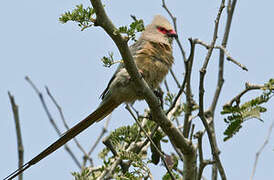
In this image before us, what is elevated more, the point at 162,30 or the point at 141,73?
the point at 162,30

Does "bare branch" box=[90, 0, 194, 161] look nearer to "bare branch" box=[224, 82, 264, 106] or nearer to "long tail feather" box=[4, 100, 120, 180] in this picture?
"bare branch" box=[224, 82, 264, 106]

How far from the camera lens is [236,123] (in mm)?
3096

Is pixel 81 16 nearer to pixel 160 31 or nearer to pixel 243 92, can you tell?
pixel 243 92

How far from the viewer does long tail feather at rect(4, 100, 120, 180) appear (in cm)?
346

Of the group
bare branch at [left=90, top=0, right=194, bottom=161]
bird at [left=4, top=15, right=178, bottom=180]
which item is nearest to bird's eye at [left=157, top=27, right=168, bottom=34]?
bird at [left=4, top=15, right=178, bottom=180]

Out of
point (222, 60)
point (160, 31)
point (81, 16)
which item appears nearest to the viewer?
point (81, 16)

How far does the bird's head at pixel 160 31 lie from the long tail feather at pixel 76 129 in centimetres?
96

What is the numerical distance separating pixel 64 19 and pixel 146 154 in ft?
6.49

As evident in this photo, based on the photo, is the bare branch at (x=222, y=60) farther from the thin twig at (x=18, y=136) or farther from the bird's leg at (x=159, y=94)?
the thin twig at (x=18, y=136)

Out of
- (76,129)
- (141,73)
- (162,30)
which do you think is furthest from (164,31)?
(76,129)

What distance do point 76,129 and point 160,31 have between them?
1799 mm

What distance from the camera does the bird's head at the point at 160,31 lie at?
479 centimetres

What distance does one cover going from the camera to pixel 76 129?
13.2 ft

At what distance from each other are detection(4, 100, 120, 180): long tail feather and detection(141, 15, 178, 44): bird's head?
0.96m
